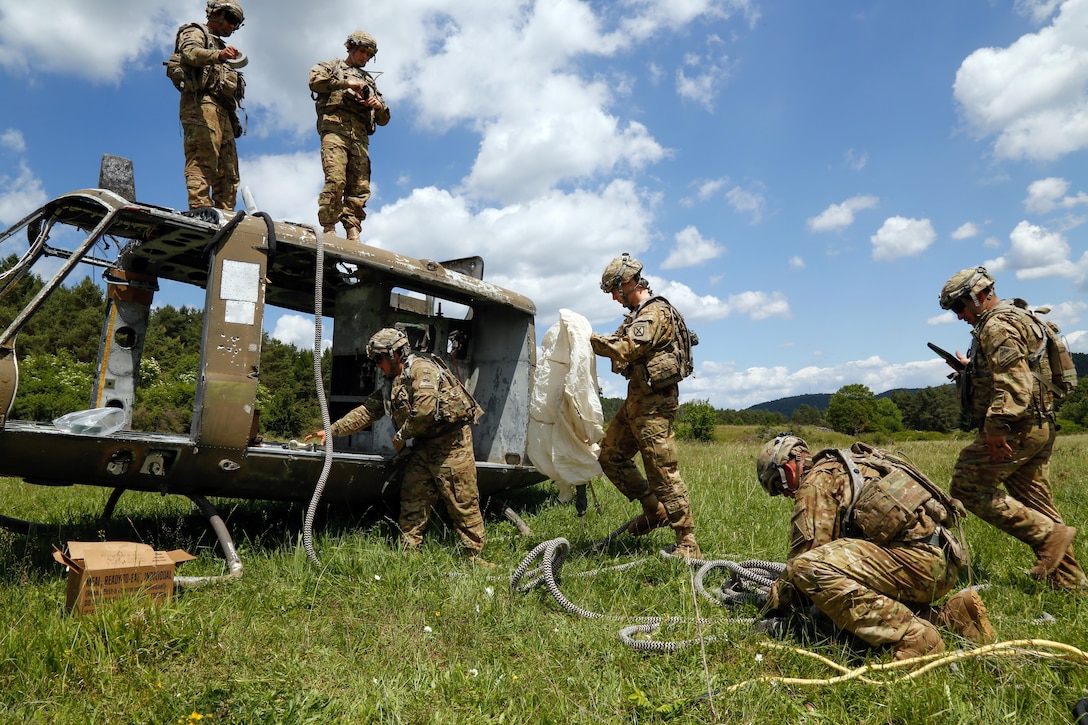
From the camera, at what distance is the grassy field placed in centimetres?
276

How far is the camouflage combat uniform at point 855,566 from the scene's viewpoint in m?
3.14

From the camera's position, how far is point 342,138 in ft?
21.3

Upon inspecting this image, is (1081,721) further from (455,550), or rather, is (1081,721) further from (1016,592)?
(455,550)

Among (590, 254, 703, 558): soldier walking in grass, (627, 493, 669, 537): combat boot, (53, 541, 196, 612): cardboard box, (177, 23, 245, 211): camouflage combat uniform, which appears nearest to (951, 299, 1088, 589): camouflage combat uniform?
(590, 254, 703, 558): soldier walking in grass

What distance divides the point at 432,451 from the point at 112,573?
2.25 meters

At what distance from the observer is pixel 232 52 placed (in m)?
5.80

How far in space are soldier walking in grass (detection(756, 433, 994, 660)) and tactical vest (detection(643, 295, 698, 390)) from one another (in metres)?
1.63

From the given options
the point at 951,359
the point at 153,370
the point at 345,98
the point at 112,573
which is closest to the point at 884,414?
the point at 153,370

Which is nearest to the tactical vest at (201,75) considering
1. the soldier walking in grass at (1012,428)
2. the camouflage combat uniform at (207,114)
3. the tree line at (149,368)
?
the camouflage combat uniform at (207,114)

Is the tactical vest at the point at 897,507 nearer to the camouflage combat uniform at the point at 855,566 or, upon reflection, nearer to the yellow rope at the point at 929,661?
the camouflage combat uniform at the point at 855,566

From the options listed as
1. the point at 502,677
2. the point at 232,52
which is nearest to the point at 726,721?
the point at 502,677

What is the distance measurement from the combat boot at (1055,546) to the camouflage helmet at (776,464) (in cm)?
187

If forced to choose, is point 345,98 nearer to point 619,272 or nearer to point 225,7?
point 225,7

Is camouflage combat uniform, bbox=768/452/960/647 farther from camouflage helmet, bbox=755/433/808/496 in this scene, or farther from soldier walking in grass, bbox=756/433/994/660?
camouflage helmet, bbox=755/433/808/496
